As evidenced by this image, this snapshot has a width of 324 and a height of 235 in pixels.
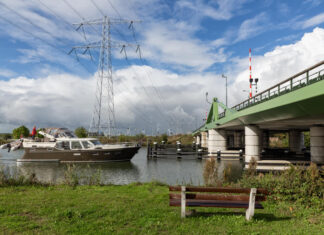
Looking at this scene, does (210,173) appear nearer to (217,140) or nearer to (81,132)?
(217,140)

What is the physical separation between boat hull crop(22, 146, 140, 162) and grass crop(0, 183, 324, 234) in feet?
88.1

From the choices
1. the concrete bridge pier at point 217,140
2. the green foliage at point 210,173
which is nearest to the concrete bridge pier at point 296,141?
the concrete bridge pier at point 217,140

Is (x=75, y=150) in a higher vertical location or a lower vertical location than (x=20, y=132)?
lower

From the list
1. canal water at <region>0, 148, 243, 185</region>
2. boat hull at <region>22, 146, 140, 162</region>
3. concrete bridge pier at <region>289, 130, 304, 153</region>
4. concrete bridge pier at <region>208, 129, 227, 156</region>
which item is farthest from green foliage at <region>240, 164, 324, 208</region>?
concrete bridge pier at <region>289, 130, 304, 153</region>

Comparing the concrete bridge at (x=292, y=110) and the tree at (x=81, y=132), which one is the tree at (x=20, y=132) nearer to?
the tree at (x=81, y=132)

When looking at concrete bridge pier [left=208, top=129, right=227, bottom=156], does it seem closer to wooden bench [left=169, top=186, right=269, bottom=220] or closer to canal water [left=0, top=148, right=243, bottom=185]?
canal water [left=0, top=148, right=243, bottom=185]

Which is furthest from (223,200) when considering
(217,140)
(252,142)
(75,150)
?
(217,140)

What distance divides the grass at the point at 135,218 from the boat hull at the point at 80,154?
26856 mm

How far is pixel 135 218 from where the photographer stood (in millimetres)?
6254

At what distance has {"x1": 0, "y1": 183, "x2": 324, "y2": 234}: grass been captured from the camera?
18.1 ft

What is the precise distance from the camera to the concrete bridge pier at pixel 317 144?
25.2 m

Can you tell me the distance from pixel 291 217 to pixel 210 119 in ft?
161

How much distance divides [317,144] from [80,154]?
95.6 ft

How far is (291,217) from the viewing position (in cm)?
654
